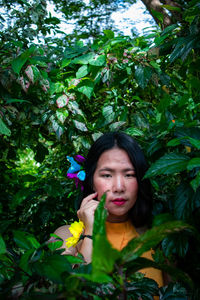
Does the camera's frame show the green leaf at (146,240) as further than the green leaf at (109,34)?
No

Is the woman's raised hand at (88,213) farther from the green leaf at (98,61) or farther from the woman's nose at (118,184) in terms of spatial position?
the green leaf at (98,61)

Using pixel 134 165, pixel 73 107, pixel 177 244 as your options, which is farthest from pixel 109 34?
pixel 177 244

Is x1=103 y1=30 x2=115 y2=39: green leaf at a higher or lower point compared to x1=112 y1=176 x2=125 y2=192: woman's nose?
higher

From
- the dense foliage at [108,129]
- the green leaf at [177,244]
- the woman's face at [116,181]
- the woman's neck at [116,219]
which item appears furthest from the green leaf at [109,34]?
the green leaf at [177,244]

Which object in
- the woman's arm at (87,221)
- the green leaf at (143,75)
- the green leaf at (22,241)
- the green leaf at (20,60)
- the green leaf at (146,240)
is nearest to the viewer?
the green leaf at (146,240)

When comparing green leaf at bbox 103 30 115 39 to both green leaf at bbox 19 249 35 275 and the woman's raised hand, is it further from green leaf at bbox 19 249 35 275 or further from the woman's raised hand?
green leaf at bbox 19 249 35 275

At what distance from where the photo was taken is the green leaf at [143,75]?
138 cm

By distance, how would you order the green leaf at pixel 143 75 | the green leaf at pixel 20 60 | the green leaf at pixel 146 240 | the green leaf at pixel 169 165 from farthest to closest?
the green leaf at pixel 143 75 < the green leaf at pixel 20 60 < the green leaf at pixel 169 165 < the green leaf at pixel 146 240

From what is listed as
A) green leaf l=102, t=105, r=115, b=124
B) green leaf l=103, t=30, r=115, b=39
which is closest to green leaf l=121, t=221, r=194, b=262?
green leaf l=102, t=105, r=115, b=124

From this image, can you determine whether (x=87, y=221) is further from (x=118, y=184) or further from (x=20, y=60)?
(x=20, y=60)

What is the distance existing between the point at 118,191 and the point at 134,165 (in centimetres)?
15

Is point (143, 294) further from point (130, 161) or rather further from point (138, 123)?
point (138, 123)

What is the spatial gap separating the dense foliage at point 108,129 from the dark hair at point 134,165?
0.22ft

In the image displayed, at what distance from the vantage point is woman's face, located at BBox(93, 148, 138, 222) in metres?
1.17
